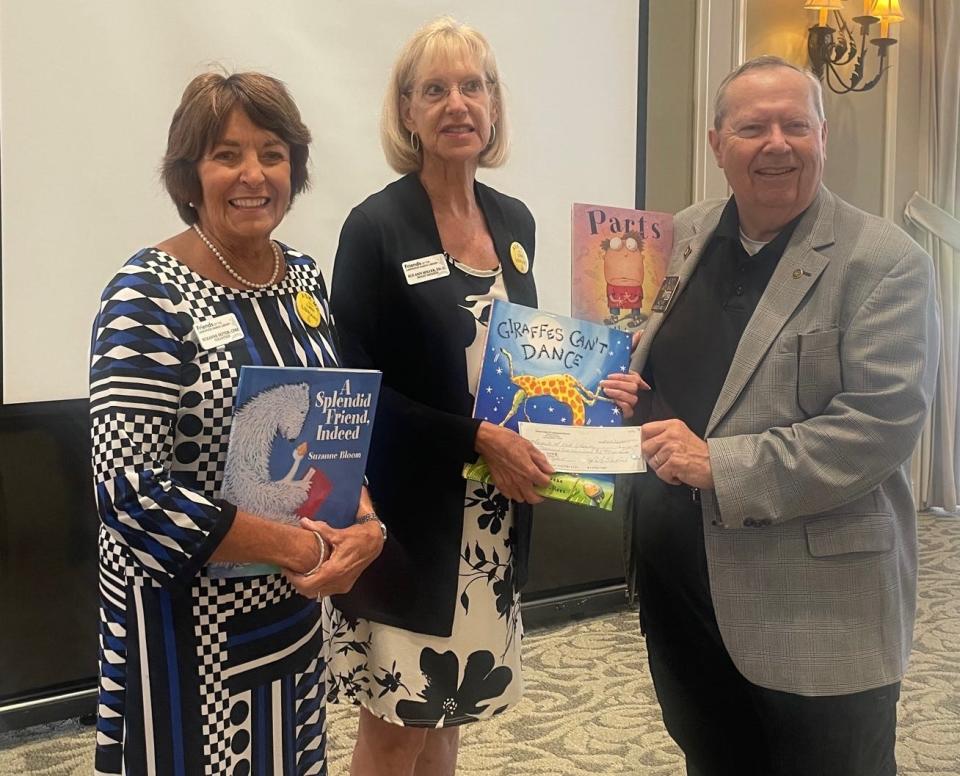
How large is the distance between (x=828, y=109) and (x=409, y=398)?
453 cm

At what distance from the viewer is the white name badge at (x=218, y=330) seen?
126cm

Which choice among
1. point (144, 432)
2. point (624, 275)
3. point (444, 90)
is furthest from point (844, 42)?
point (144, 432)

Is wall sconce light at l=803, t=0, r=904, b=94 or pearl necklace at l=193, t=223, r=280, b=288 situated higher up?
wall sconce light at l=803, t=0, r=904, b=94

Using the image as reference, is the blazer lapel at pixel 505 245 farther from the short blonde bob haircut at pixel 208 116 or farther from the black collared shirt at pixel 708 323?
the short blonde bob haircut at pixel 208 116

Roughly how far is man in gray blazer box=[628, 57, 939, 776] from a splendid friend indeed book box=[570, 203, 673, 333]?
12cm

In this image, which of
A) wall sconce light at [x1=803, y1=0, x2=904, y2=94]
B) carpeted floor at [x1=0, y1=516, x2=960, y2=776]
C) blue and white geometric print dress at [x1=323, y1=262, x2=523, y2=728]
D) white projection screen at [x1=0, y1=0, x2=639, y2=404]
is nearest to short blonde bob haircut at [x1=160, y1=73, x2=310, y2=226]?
blue and white geometric print dress at [x1=323, y1=262, x2=523, y2=728]

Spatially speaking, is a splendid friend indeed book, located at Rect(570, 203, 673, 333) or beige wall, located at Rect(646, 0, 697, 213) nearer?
a splendid friend indeed book, located at Rect(570, 203, 673, 333)

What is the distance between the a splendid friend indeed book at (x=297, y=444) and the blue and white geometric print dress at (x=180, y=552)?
59mm

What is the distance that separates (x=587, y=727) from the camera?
292 centimetres

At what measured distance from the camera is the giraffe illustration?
168cm

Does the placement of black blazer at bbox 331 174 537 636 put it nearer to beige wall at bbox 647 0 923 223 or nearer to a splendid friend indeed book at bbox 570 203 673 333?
a splendid friend indeed book at bbox 570 203 673 333

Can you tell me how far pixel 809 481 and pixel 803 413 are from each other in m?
0.13

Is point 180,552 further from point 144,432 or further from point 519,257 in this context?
point 519,257

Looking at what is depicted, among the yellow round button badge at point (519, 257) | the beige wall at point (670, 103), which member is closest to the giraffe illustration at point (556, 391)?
the yellow round button badge at point (519, 257)
